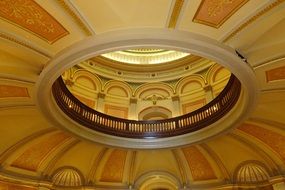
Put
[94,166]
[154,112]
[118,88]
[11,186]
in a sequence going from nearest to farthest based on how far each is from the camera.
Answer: [11,186]
[94,166]
[154,112]
[118,88]

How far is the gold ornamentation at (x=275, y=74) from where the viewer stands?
337 inches

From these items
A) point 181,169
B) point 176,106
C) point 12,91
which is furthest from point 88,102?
point 12,91

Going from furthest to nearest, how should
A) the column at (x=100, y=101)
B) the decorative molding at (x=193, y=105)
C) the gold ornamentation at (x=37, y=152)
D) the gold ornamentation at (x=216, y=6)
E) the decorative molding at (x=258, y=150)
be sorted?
the column at (x=100, y=101) < the decorative molding at (x=193, y=105) < the decorative molding at (x=258, y=150) < the gold ornamentation at (x=37, y=152) < the gold ornamentation at (x=216, y=6)

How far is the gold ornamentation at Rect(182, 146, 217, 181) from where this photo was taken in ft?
46.1

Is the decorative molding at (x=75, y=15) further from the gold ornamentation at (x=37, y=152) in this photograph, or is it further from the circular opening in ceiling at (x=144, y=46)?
the gold ornamentation at (x=37, y=152)

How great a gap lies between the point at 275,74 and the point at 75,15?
6362 mm

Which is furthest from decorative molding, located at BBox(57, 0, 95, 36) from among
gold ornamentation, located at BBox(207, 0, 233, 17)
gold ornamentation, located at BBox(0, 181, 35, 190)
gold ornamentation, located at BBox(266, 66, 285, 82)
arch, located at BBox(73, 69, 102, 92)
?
arch, located at BBox(73, 69, 102, 92)

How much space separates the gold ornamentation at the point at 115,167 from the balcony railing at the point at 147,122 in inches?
56.1

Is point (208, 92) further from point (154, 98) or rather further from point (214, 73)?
point (154, 98)

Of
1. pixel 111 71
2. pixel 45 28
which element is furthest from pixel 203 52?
pixel 111 71

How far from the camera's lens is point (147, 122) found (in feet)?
47.5

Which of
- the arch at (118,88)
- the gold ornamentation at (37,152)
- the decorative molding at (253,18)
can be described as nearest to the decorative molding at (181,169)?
the arch at (118,88)

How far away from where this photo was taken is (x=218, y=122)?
11.8 metres

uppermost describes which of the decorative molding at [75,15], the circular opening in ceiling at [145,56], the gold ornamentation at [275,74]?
the circular opening in ceiling at [145,56]
